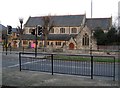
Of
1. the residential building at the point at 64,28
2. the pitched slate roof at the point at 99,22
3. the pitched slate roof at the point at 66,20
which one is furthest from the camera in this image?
the pitched slate roof at the point at 66,20

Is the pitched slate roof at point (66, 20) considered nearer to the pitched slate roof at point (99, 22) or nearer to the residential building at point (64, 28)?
the residential building at point (64, 28)

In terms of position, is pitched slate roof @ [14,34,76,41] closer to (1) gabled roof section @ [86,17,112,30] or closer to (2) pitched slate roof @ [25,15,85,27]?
(2) pitched slate roof @ [25,15,85,27]

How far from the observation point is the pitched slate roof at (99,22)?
69125mm

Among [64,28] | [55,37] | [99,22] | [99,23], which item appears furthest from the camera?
[64,28]

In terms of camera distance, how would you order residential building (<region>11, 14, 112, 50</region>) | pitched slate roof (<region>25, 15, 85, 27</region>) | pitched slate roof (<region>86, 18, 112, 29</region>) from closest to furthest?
residential building (<region>11, 14, 112, 50</region>) → pitched slate roof (<region>86, 18, 112, 29</region>) → pitched slate roof (<region>25, 15, 85, 27</region>)

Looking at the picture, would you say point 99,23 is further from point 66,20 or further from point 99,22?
point 66,20

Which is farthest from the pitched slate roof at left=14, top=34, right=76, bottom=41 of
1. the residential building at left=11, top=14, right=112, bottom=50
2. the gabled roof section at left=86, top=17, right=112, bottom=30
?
the gabled roof section at left=86, top=17, right=112, bottom=30

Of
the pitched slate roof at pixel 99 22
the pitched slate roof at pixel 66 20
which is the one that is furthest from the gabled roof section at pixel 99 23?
the pitched slate roof at pixel 66 20

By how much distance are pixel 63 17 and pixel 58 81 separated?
222ft

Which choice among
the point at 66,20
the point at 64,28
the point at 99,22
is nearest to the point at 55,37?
the point at 64,28

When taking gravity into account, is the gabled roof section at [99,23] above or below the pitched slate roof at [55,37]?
above

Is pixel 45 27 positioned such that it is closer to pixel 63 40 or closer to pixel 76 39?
pixel 63 40

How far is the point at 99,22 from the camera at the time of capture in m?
71.4

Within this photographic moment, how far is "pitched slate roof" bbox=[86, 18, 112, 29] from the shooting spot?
2721 inches
